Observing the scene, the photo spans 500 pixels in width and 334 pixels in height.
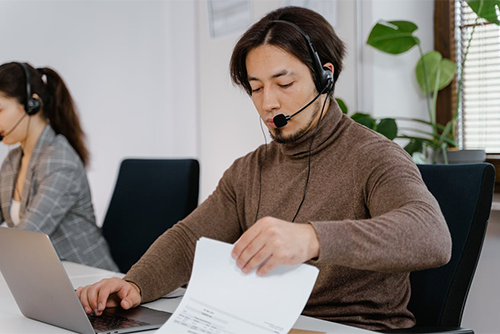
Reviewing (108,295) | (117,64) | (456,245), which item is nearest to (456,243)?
(456,245)

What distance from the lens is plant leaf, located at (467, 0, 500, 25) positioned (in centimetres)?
174

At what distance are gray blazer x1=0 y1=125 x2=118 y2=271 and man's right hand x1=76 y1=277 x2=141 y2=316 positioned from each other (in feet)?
2.77

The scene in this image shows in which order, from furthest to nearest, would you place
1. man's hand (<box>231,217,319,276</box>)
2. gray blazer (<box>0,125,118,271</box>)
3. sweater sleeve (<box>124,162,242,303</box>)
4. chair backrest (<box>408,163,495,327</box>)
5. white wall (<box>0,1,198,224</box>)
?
white wall (<box>0,1,198,224</box>) → gray blazer (<box>0,125,118,271</box>) → sweater sleeve (<box>124,162,242,303</box>) → chair backrest (<box>408,163,495,327</box>) → man's hand (<box>231,217,319,276</box>)

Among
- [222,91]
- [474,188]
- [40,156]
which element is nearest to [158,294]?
[474,188]

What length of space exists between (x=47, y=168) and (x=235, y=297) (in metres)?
1.37

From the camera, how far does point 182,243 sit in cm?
134

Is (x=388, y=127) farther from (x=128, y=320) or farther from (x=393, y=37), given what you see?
(x=128, y=320)

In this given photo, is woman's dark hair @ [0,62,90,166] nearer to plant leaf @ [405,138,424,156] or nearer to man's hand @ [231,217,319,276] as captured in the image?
plant leaf @ [405,138,424,156]

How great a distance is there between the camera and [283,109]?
126 cm

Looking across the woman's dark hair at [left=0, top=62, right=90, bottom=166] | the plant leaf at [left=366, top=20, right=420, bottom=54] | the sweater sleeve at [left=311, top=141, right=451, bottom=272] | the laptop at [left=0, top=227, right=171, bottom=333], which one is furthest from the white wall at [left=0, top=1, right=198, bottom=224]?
the sweater sleeve at [left=311, top=141, right=451, bottom=272]

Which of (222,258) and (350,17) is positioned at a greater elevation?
(350,17)

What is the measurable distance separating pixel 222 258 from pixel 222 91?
2057 millimetres

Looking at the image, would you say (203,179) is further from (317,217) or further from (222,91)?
(317,217)

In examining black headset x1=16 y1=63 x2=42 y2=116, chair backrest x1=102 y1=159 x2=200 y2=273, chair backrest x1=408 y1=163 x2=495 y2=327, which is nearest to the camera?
chair backrest x1=408 y1=163 x2=495 y2=327
